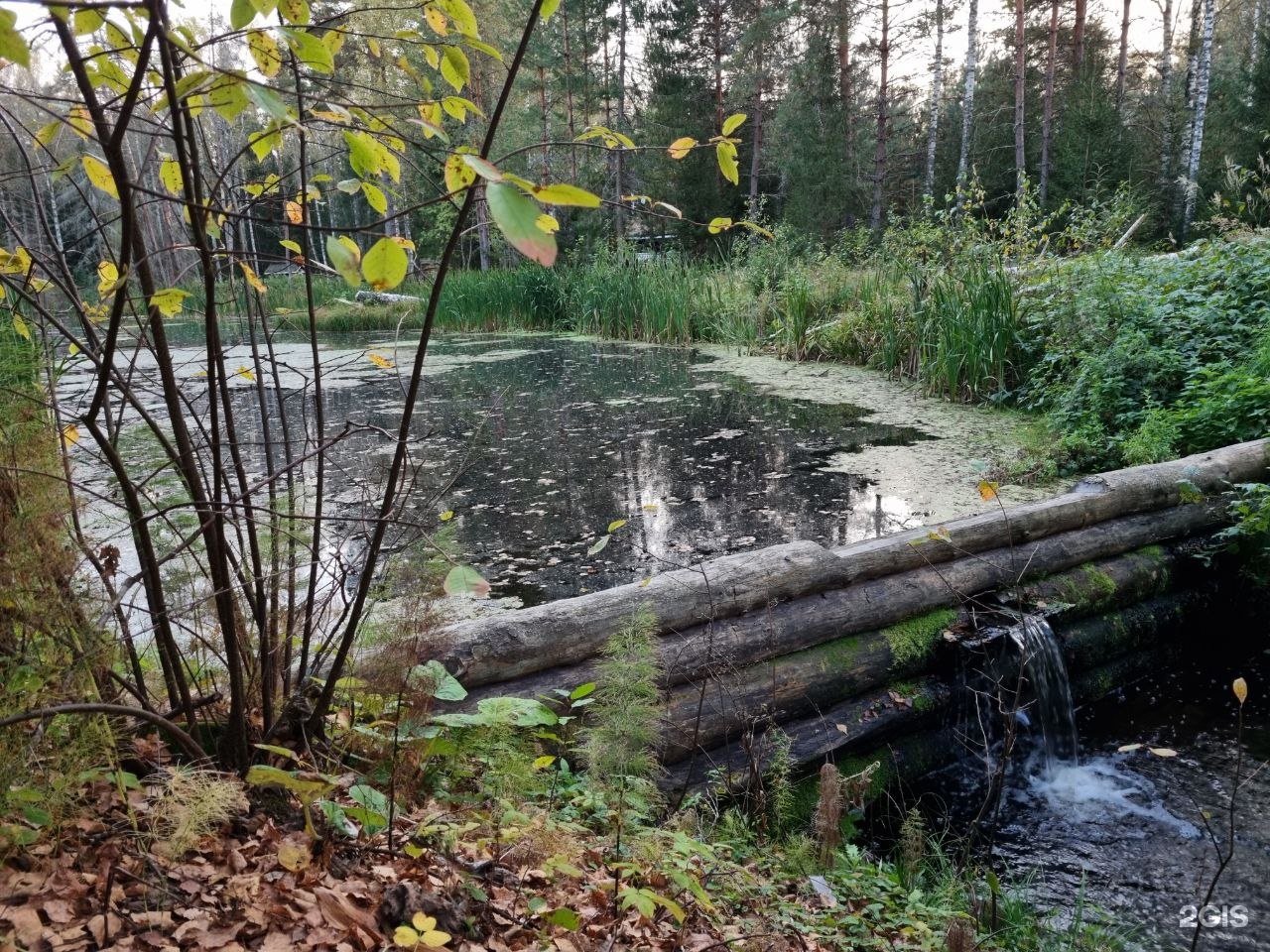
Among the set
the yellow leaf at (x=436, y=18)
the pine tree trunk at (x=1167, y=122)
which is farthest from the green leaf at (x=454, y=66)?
the pine tree trunk at (x=1167, y=122)

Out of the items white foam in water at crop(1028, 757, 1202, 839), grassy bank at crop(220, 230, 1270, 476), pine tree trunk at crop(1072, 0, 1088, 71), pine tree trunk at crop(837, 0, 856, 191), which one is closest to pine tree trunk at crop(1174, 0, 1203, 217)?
pine tree trunk at crop(1072, 0, 1088, 71)

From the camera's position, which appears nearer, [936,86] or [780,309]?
[780,309]

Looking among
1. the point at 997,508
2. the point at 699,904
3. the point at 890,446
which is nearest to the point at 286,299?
the point at 890,446

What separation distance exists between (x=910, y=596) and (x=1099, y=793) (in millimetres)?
822

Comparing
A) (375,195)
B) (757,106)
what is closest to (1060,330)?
(375,195)

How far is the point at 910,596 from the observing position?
2879mm

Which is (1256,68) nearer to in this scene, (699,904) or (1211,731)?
(1211,731)

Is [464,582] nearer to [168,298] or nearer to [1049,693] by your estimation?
[168,298]

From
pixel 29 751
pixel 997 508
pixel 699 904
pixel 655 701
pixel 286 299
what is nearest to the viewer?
pixel 29 751

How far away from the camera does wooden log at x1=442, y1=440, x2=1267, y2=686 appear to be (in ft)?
7.48

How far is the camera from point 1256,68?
14.0 metres

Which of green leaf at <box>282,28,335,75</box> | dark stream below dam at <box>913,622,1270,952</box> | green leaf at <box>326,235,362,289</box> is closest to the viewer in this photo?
green leaf at <box>326,235,362,289</box>

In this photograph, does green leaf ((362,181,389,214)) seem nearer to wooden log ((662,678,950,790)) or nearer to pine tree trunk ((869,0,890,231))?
wooden log ((662,678,950,790))

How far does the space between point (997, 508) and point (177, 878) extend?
316cm
